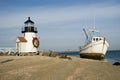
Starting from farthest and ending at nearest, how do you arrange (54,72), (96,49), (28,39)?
(96,49), (28,39), (54,72)

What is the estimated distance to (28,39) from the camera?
5019cm

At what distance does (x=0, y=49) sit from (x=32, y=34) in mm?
7249

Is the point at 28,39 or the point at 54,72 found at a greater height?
the point at 28,39

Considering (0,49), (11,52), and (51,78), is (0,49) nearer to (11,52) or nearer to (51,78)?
(11,52)

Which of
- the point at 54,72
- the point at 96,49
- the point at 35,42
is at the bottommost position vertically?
the point at 54,72

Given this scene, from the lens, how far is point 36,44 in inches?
2005

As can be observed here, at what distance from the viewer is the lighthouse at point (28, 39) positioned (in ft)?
163

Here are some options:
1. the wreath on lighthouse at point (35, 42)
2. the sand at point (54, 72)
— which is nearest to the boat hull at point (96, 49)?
A: the wreath on lighthouse at point (35, 42)

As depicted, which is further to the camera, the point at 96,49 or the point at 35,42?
the point at 96,49

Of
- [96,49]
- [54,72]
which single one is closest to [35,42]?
[96,49]

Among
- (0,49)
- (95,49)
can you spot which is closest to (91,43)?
(95,49)

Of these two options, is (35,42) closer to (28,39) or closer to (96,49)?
(28,39)

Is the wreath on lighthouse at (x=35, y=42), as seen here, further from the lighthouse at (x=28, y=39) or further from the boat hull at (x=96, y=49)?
the boat hull at (x=96, y=49)

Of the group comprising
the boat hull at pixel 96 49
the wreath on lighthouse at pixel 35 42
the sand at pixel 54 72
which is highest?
the wreath on lighthouse at pixel 35 42
